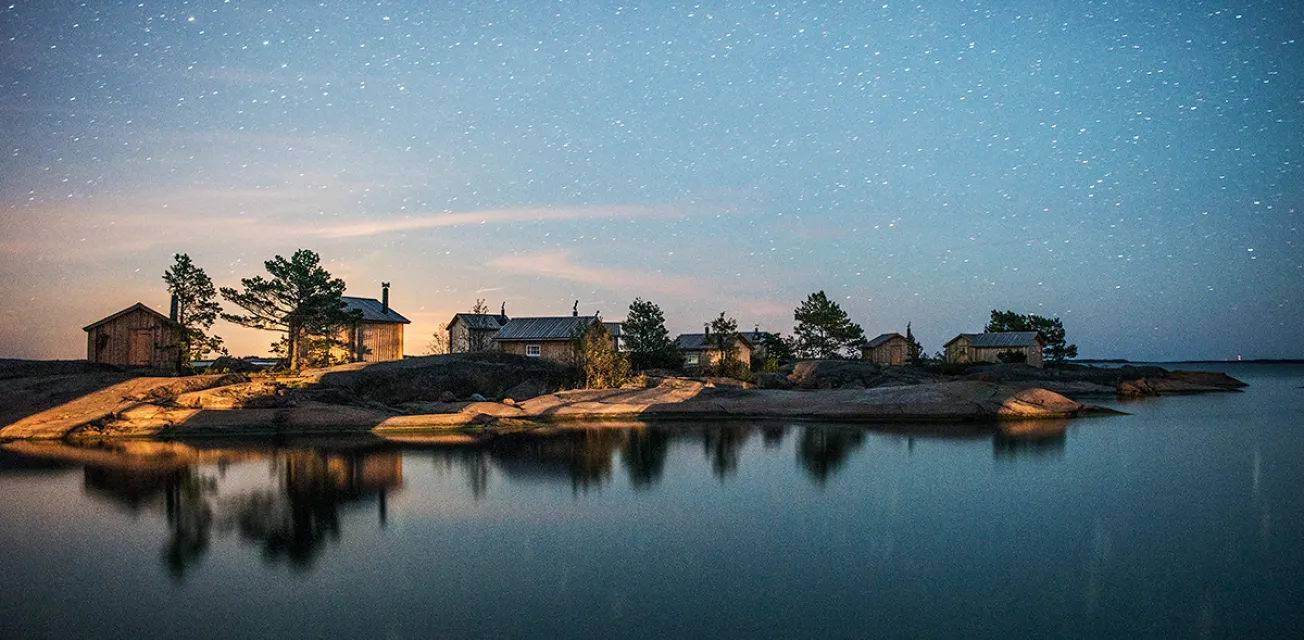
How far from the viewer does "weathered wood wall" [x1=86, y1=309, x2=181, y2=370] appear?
119ft

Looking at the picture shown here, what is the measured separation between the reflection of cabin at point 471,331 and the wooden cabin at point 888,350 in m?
37.6

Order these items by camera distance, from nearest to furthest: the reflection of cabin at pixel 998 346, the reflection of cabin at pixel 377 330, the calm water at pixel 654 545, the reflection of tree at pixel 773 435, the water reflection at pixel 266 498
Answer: the calm water at pixel 654 545
the water reflection at pixel 266 498
the reflection of tree at pixel 773 435
the reflection of cabin at pixel 377 330
the reflection of cabin at pixel 998 346

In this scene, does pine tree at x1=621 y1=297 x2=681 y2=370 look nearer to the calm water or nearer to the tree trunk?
the tree trunk

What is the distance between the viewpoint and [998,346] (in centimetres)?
Result: 7531

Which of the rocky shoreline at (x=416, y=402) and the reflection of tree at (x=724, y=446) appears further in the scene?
the rocky shoreline at (x=416, y=402)

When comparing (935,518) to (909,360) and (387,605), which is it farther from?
(909,360)

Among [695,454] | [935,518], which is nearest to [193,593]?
[935,518]

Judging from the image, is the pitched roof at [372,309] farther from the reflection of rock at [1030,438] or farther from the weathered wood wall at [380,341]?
the reflection of rock at [1030,438]

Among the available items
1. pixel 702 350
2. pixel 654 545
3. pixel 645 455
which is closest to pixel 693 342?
pixel 702 350

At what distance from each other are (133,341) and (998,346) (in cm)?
7084

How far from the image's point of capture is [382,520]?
40.1 ft

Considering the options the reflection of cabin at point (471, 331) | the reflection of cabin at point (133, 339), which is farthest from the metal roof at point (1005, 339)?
the reflection of cabin at point (133, 339)

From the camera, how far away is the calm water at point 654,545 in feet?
25.0

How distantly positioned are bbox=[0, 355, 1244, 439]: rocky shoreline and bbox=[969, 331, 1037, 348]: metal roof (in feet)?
142
